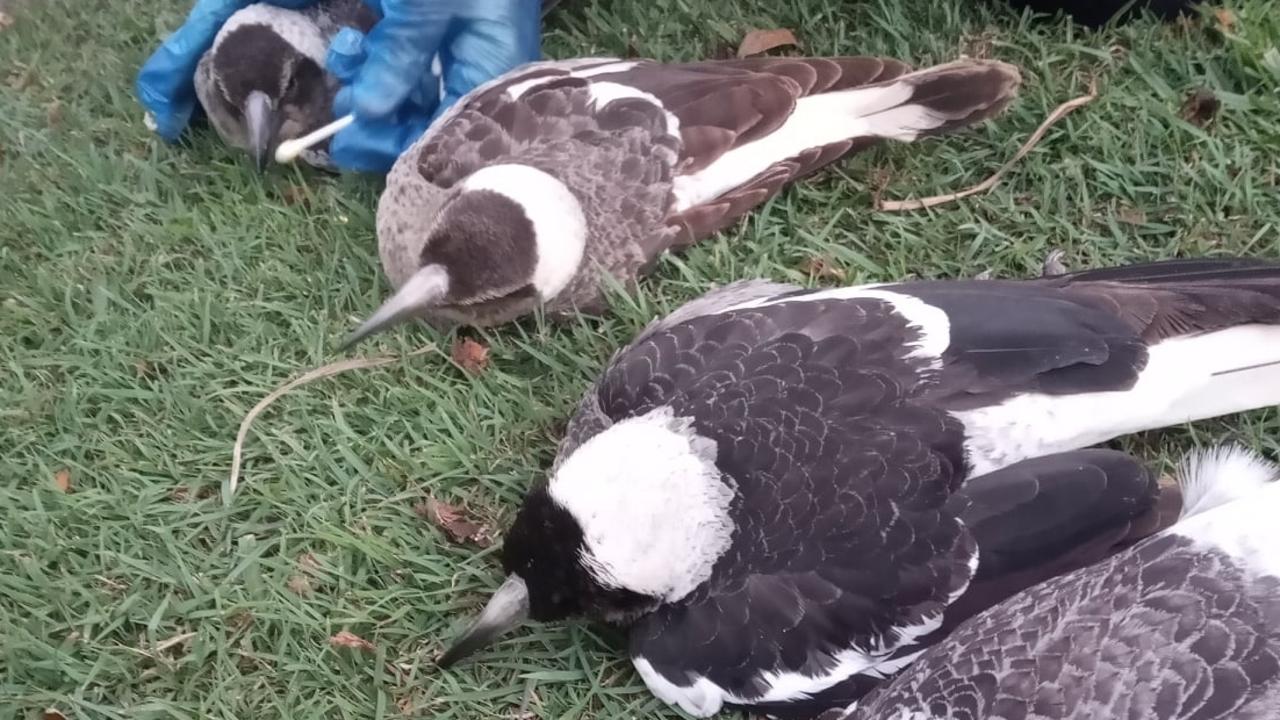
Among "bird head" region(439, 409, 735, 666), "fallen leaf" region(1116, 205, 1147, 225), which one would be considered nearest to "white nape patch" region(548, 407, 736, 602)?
"bird head" region(439, 409, 735, 666)

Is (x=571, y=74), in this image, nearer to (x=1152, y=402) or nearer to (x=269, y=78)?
(x=269, y=78)

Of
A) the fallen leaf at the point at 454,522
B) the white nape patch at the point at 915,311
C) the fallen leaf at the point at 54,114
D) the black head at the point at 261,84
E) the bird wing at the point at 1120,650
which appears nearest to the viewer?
the bird wing at the point at 1120,650

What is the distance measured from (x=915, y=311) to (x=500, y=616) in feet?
3.05

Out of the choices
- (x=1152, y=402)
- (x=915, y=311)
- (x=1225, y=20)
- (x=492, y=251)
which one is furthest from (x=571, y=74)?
(x=1225, y=20)

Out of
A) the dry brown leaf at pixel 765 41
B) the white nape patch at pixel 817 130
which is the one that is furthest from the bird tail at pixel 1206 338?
the dry brown leaf at pixel 765 41

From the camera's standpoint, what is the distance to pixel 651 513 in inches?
63.9

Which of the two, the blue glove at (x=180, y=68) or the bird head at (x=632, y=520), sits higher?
the blue glove at (x=180, y=68)

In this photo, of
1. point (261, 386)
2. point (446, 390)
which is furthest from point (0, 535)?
point (446, 390)

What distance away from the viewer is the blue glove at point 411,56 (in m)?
2.40

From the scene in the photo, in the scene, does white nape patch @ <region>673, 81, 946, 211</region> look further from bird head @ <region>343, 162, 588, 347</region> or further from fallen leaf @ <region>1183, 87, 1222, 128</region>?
fallen leaf @ <region>1183, 87, 1222, 128</region>

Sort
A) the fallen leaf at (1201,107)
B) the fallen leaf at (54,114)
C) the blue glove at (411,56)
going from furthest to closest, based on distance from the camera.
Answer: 1. the fallen leaf at (54,114)
2. the blue glove at (411,56)
3. the fallen leaf at (1201,107)

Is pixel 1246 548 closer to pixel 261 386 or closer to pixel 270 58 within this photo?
pixel 261 386

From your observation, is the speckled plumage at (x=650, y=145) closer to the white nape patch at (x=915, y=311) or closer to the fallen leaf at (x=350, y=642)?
the white nape patch at (x=915, y=311)

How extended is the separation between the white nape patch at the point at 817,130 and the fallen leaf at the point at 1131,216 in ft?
1.49
